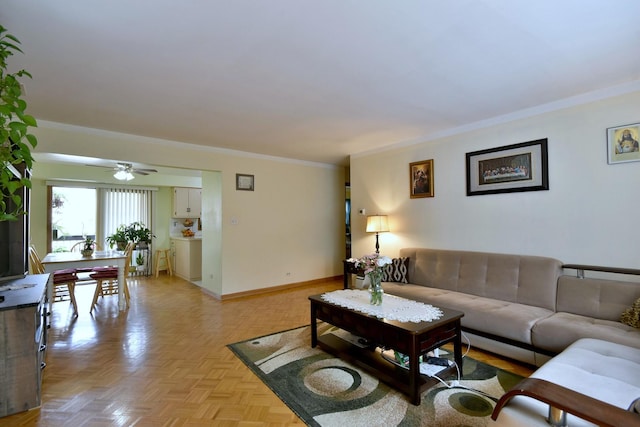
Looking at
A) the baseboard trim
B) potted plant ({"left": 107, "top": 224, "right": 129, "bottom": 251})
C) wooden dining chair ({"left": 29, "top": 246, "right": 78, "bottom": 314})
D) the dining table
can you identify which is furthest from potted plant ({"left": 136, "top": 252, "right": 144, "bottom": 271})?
the baseboard trim

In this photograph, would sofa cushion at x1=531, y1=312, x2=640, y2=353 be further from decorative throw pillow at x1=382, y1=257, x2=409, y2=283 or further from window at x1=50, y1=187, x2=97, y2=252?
window at x1=50, y1=187, x2=97, y2=252

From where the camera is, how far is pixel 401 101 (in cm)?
296

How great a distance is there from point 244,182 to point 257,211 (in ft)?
1.76

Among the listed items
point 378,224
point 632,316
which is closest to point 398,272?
point 378,224

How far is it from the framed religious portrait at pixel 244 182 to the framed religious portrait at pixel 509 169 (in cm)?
328

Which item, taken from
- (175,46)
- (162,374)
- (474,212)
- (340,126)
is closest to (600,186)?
(474,212)

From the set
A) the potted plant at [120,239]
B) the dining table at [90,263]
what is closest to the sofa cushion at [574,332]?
the dining table at [90,263]

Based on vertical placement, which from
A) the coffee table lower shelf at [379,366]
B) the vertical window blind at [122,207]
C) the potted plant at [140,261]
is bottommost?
the coffee table lower shelf at [379,366]

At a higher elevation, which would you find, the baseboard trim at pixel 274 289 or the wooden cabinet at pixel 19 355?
the wooden cabinet at pixel 19 355

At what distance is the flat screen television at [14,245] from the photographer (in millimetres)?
2770

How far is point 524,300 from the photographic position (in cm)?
296

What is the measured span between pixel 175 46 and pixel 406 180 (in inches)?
130

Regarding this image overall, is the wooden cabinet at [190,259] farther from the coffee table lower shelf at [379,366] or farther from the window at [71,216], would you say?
the coffee table lower shelf at [379,366]

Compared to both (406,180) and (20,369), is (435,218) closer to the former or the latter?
(406,180)
